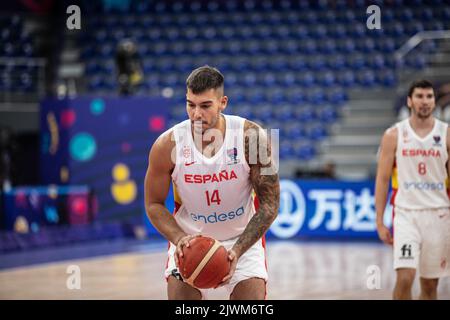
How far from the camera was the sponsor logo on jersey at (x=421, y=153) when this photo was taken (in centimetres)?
654

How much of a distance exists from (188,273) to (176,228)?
1.22 feet

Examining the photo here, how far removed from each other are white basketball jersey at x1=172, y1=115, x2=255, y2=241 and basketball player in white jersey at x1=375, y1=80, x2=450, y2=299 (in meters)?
1.86

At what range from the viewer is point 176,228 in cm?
482

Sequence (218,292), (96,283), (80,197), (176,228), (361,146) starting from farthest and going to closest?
(361,146), (80,197), (96,283), (218,292), (176,228)

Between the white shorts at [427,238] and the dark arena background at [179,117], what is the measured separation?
199cm

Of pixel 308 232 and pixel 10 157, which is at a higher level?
pixel 10 157

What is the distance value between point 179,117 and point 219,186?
14.4 m

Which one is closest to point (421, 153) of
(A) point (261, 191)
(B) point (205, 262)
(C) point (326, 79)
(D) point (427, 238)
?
(D) point (427, 238)

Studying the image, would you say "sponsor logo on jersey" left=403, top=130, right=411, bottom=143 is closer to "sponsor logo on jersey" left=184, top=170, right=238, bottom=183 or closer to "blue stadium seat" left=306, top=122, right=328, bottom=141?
"sponsor logo on jersey" left=184, top=170, right=238, bottom=183

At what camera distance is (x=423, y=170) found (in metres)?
6.55

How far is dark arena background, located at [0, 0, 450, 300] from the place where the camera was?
36.9ft

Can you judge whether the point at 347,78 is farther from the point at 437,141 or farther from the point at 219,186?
the point at 219,186

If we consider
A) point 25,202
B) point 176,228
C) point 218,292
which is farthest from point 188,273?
point 25,202

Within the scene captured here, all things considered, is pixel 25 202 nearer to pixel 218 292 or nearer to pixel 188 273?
pixel 218 292
